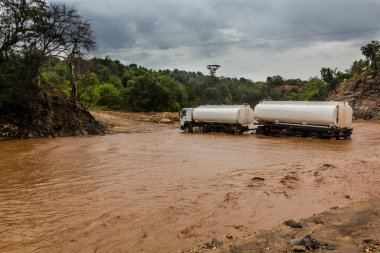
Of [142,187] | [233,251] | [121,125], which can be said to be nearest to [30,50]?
[121,125]

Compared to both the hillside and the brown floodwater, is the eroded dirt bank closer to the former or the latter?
the brown floodwater

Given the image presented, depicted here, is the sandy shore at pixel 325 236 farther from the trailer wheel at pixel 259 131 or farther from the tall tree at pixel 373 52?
the tall tree at pixel 373 52

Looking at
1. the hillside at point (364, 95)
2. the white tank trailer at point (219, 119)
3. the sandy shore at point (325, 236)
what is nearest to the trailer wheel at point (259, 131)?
the white tank trailer at point (219, 119)

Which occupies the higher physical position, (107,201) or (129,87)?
(129,87)

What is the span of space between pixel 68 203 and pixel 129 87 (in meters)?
53.8

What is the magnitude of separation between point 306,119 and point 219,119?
899cm

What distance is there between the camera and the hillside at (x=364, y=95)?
55.5 metres

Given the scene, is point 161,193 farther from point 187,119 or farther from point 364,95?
point 364,95

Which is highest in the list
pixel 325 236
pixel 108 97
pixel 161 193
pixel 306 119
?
pixel 108 97

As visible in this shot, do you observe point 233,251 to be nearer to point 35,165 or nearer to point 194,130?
point 35,165

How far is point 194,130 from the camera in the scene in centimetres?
3981

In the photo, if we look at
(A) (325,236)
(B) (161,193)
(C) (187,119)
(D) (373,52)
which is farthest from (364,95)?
(A) (325,236)

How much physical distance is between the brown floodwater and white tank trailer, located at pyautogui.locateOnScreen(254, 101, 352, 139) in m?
4.61

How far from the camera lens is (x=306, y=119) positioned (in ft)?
95.9
